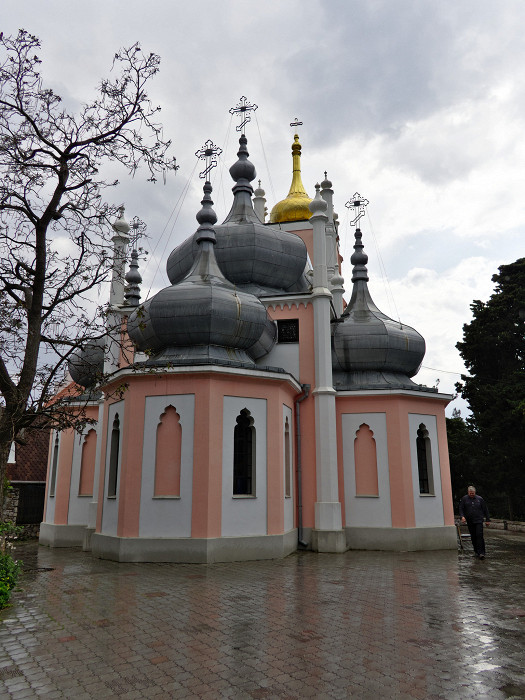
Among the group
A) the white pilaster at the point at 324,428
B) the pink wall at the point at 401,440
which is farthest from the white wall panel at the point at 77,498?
the pink wall at the point at 401,440

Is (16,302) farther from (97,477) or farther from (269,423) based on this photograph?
(97,477)

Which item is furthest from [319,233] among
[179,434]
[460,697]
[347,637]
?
[460,697]

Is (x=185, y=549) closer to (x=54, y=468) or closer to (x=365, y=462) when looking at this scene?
(x=365, y=462)

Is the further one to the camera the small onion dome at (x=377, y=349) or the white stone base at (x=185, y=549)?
the small onion dome at (x=377, y=349)

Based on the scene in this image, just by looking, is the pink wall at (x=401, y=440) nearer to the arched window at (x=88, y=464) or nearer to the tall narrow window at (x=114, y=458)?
the tall narrow window at (x=114, y=458)

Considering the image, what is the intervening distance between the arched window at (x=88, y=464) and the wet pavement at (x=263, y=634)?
6.17m

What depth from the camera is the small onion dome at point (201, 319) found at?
13.5 meters

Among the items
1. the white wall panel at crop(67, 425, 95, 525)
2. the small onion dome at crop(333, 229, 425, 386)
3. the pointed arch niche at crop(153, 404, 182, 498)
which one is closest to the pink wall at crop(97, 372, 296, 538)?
the pointed arch niche at crop(153, 404, 182, 498)

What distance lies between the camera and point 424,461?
53.9ft

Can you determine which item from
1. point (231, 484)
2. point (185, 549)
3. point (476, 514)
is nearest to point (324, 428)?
point (231, 484)

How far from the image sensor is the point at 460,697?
4.54 metres

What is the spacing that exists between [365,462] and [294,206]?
1423cm

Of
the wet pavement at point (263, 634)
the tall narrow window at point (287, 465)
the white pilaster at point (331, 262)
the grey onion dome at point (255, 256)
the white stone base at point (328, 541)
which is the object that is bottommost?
the wet pavement at point (263, 634)

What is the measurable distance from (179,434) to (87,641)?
21.6 ft
